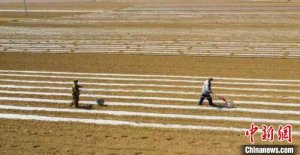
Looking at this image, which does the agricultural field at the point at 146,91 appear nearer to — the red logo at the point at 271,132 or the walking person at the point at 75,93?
the red logo at the point at 271,132

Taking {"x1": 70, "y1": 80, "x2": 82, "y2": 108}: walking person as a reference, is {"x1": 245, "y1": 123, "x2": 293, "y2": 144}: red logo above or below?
below

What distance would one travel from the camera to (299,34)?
3706cm

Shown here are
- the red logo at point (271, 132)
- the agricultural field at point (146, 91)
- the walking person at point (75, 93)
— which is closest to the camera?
the red logo at point (271, 132)

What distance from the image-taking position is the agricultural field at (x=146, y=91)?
12.5m

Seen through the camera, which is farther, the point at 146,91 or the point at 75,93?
the point at 146,91

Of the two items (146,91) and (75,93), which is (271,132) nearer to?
(146,91)

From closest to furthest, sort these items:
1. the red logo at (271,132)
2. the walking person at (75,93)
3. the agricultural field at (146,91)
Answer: the red logo at (271,132)
the agricultural field at (146,91)
the walking person at (75,93)

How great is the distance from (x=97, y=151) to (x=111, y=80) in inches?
→ 364

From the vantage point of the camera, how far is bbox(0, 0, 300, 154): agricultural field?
41.1 feet

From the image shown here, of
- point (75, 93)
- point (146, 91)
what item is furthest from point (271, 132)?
point (75, 93)

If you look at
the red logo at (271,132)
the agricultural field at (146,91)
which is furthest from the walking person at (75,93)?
the red logo at (271,132)

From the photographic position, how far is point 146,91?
18.2 meters

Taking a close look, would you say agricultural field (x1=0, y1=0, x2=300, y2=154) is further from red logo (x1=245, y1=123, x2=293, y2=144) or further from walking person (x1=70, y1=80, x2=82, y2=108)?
walking person (x1=70, y1=80, x2=82, y2=108)

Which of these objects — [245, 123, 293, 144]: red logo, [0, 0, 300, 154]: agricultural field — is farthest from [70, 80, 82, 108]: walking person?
[245, 123, 293, 144]: red logo
